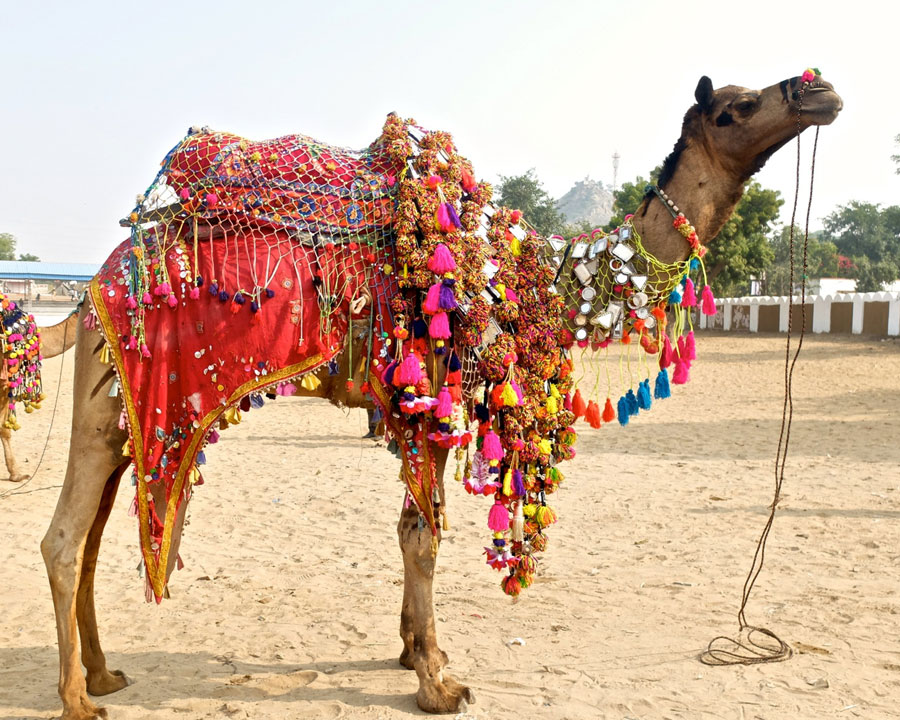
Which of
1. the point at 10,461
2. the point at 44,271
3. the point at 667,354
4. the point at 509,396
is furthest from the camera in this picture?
the point at 44,271

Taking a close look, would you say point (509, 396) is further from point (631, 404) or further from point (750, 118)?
point (750, 118)

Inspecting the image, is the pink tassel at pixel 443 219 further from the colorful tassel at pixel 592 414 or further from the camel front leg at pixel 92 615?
the camel front leg at pixel 92 615

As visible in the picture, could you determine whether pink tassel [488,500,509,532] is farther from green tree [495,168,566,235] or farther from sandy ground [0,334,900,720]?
green tree [495,168,566,235]

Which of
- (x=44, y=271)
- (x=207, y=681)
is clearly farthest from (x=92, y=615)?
(x=44, y=271)

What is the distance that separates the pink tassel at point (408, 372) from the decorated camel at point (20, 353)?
5.17 meters

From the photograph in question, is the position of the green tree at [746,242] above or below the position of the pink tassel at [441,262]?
above

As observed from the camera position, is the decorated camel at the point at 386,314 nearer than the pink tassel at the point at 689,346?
Yes

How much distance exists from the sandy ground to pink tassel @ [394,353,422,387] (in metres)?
1.57

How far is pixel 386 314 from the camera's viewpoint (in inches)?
144

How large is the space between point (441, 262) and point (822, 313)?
3191 centimetres

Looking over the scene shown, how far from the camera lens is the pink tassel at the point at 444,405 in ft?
11.5

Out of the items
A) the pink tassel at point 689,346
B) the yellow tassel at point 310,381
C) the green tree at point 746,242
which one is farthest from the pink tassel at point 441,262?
the green tree at point 746,242

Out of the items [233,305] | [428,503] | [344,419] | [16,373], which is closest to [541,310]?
[428,503]

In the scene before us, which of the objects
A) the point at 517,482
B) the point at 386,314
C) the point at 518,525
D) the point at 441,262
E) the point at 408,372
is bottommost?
the point at 518,525
